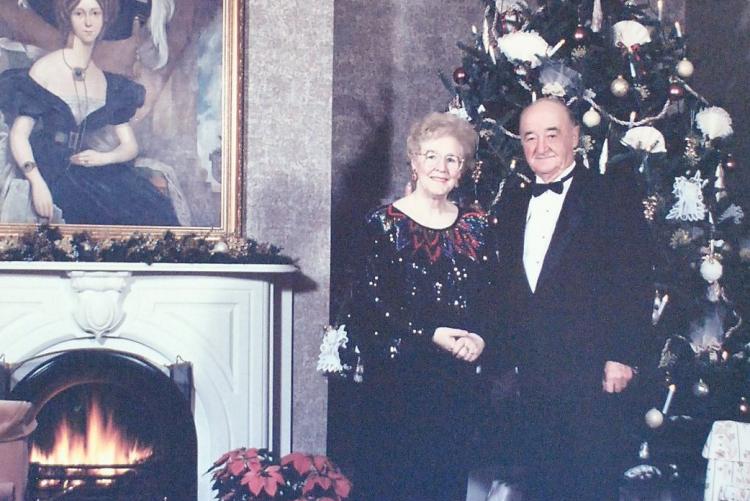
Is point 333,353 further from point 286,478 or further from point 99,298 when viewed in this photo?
point 99,298

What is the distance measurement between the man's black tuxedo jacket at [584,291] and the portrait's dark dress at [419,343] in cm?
20

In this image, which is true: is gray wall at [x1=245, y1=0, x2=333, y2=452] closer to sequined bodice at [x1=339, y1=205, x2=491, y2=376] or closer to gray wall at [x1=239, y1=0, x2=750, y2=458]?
gray wall at [x1=239, y1=0, x2=750, y2=458]

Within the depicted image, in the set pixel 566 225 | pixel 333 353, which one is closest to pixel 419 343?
pixel 333 353

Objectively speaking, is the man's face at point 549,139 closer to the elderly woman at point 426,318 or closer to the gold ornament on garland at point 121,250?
the elderly woman at point 426,318

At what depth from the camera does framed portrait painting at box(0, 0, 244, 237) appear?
4105 millimetres

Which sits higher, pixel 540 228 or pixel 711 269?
pixel 540 228

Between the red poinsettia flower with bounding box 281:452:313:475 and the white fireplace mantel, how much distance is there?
531 millimetres

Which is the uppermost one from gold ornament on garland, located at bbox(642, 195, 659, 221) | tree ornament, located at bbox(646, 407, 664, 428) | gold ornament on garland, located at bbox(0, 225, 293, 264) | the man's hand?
gold ornament on garland, located at bbox(642, 195, 659, 221)

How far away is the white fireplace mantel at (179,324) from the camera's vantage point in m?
3.98

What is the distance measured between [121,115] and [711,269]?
8.95 feet

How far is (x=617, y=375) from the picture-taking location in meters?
3.14

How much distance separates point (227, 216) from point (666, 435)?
223 cm

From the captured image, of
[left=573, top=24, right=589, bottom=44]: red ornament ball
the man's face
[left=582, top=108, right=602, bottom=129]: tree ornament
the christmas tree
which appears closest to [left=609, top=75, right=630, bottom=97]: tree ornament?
the christmas tree

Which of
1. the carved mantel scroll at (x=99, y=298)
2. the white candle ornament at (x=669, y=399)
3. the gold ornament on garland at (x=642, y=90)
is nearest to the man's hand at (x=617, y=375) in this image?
the white candle ornament at (x=669, y=399)
